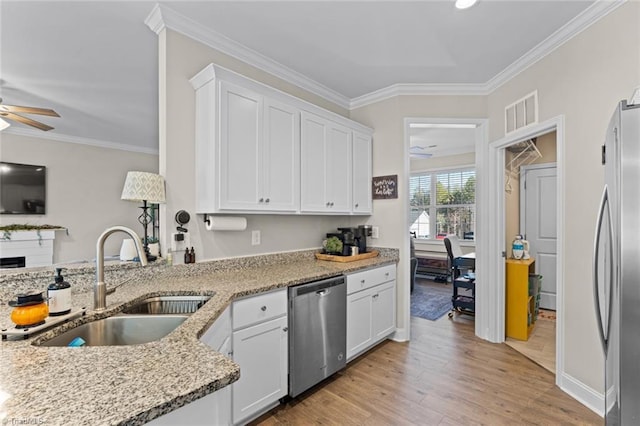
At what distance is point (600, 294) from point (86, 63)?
418cm

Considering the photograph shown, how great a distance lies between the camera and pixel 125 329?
135 centimetres

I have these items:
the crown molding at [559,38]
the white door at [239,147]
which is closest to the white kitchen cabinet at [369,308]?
the white door at [239,147]

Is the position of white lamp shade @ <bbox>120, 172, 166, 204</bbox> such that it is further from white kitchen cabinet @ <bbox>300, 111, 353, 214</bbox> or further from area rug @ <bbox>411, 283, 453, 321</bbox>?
area rug @ <bbox>411, 283, 453, 321</bbox>

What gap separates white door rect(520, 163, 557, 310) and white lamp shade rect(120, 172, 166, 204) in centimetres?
476

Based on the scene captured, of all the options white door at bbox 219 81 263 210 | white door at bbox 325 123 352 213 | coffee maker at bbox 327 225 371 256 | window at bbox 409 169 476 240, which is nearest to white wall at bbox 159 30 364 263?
white door at bbox 219 81 263 210

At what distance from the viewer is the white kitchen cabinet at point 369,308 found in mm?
2564

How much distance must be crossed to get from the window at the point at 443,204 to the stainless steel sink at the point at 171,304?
16.3 ft

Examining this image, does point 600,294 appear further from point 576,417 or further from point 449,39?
point 449,39

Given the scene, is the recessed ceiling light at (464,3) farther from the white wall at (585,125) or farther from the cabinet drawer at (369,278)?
the cabinet drawer at (369,278)

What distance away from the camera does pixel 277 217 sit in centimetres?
283

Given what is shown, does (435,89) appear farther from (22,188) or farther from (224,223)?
(22,188)

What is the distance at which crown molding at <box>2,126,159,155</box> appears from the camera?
4.52 meters

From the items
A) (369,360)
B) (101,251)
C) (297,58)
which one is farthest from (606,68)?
(101,251)

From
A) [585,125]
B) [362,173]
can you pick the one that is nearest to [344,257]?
[362,173]
